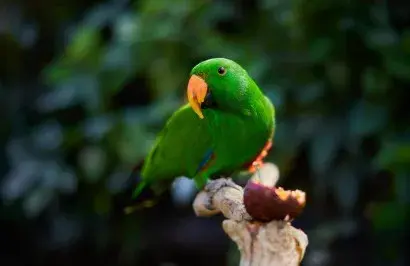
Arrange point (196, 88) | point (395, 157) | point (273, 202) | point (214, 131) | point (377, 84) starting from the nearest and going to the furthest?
point (273, 202) < point (196, 88) < point (214, 131) < point (395, 157) < point (377, 84)

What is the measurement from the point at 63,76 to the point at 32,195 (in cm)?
36

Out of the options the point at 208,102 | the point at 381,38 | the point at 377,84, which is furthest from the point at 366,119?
the point at 208,102

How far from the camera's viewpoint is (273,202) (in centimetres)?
67

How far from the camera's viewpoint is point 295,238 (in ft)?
2.33

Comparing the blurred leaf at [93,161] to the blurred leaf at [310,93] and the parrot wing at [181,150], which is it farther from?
the parrot wing at [181,150]

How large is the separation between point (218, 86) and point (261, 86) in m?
1.02

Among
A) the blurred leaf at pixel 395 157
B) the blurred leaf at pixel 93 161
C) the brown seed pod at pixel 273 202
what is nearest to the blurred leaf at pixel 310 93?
the blurred leaf at pixel 395 157

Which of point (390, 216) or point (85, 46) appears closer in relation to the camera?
point (390, 216)

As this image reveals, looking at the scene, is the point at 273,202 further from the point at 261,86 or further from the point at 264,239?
the point at 261,86

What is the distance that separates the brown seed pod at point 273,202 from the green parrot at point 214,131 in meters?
0.22

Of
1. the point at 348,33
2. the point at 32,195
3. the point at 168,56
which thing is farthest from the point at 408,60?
the point at 32,195

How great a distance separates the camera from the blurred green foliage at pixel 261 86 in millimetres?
1857

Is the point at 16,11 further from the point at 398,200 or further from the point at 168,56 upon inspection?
the point at 398,200

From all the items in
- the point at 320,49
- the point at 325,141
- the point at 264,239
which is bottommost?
the point at 325,141
